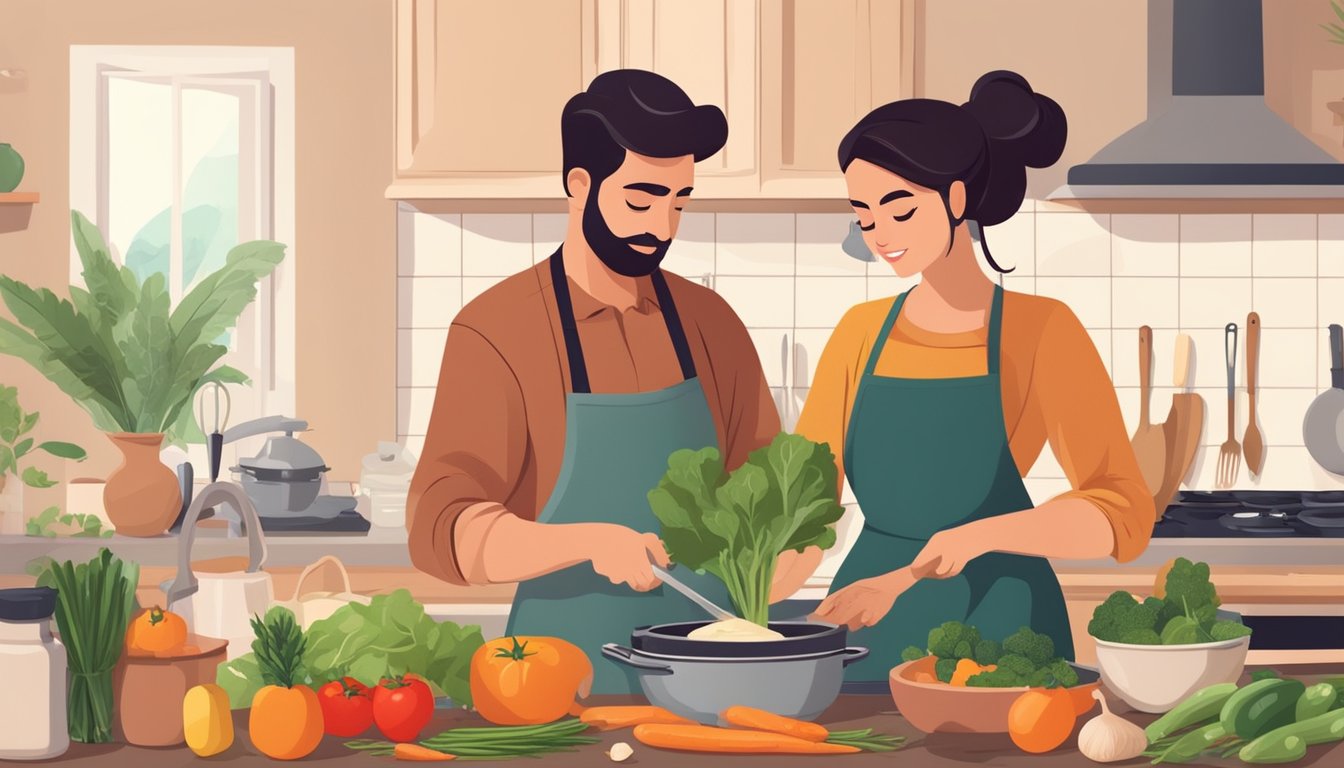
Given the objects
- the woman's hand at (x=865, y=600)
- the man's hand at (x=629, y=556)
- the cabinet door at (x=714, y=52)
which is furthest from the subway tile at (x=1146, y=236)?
the man's hand at (x=629, y=556)

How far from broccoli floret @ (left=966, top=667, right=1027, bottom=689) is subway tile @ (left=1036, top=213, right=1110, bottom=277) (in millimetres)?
2853

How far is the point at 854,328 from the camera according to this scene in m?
2.72

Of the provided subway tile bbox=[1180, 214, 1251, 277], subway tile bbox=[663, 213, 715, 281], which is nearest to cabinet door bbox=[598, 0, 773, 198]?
subway tile bbox=[663, 213, 715, 281]

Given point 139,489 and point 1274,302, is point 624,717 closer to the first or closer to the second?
point 139,489

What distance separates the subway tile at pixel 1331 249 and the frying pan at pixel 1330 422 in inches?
6.7

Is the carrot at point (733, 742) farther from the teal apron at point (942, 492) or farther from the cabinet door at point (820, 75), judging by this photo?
the cabinet door at point (820, 75)

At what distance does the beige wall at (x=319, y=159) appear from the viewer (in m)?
4.55

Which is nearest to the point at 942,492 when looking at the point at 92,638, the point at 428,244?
the point at 92,638

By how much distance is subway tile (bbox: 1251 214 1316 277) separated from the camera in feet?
15.0

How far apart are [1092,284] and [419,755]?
10.7 ft

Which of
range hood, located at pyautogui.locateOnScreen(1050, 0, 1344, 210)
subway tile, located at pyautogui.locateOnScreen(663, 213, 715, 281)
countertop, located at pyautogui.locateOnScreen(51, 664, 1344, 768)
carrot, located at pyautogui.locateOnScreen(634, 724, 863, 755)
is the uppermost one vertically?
range hood, located at pyautogui.locateOnScreen(1050, 0, 1344, 210)

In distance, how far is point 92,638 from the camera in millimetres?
1835

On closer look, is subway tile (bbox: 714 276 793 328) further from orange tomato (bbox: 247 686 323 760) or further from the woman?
orange tomato (bbox: 247 686 323 760)

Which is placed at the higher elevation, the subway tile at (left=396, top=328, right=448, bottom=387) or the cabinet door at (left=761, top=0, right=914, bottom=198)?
the cabinet door at (left=761, top=0, right=914, bottom=198)
